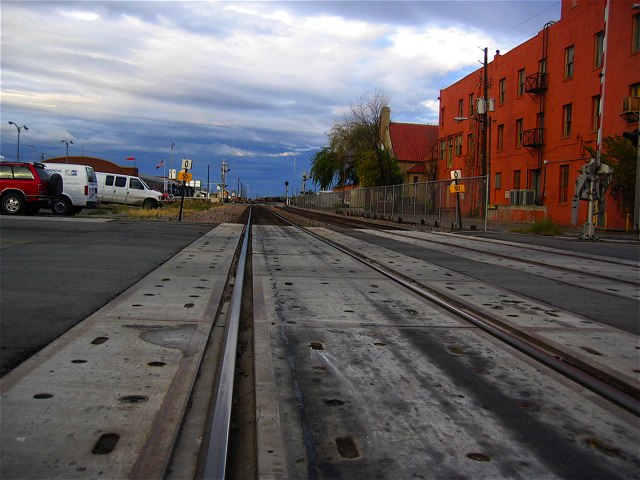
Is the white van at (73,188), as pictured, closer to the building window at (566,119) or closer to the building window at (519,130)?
the building window at (566,119)

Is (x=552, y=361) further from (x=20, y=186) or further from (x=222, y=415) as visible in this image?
(x=20, y=186)

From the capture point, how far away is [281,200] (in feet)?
471

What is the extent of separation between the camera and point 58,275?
7.51m

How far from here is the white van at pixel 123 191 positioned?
103ft

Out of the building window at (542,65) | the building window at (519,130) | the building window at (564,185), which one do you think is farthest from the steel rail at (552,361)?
the building window at (519,130)

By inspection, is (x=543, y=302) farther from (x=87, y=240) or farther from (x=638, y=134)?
(x=638, y=134)

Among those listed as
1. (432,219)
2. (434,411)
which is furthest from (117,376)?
(432,219)

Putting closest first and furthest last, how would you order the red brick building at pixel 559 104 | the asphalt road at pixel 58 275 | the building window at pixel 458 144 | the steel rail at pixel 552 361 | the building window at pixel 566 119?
the steel rail at pixel 552 361, the asphalt road at pixel 58 275, the red brick building at pixel 559 104, the building window at pixel 566 119, the building window at pixel 458 144

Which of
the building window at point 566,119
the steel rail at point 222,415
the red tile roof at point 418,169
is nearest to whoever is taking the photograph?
the steel rail at point 222,415

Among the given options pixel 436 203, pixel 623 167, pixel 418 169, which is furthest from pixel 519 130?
pixel 418 169

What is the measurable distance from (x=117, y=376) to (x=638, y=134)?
18.8 meters

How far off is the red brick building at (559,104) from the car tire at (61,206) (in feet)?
69.4

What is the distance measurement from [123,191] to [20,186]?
37.5 feet

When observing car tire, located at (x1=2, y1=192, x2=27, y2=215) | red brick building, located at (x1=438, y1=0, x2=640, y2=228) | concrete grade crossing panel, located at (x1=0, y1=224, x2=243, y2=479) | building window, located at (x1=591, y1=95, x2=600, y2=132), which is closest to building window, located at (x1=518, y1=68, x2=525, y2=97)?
red brick building, located at (x1=438, y1=0, x2=640, y2=228)
